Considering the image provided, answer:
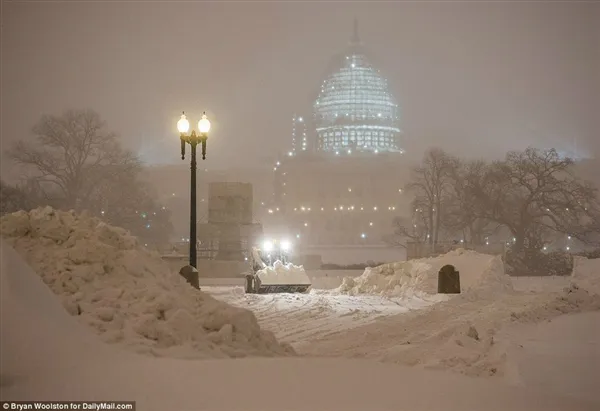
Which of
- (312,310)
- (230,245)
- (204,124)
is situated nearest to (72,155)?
(230,245)

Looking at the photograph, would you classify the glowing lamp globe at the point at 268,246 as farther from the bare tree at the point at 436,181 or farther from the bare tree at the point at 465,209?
the bare tree at the point at 436,181

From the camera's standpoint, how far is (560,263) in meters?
31.5

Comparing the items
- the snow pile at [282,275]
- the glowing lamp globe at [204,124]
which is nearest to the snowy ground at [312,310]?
the snow pile at [282,275]

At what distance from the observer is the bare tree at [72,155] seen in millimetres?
37156

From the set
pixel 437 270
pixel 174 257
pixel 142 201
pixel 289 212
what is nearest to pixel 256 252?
pixel 174 257

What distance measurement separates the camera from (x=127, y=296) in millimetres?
6988

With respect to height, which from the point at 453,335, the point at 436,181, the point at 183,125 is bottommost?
the point at 453,335

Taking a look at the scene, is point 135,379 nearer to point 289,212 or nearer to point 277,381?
point 277,381

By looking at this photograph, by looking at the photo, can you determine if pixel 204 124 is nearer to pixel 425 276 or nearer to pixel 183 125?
pixel 183 125

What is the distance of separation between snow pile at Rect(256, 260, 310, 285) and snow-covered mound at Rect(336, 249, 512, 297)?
1.53 m

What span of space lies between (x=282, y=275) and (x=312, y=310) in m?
5.61

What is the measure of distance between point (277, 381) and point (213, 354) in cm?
91

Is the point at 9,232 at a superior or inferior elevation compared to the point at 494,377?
superior

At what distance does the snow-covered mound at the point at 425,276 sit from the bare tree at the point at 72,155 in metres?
21.6
